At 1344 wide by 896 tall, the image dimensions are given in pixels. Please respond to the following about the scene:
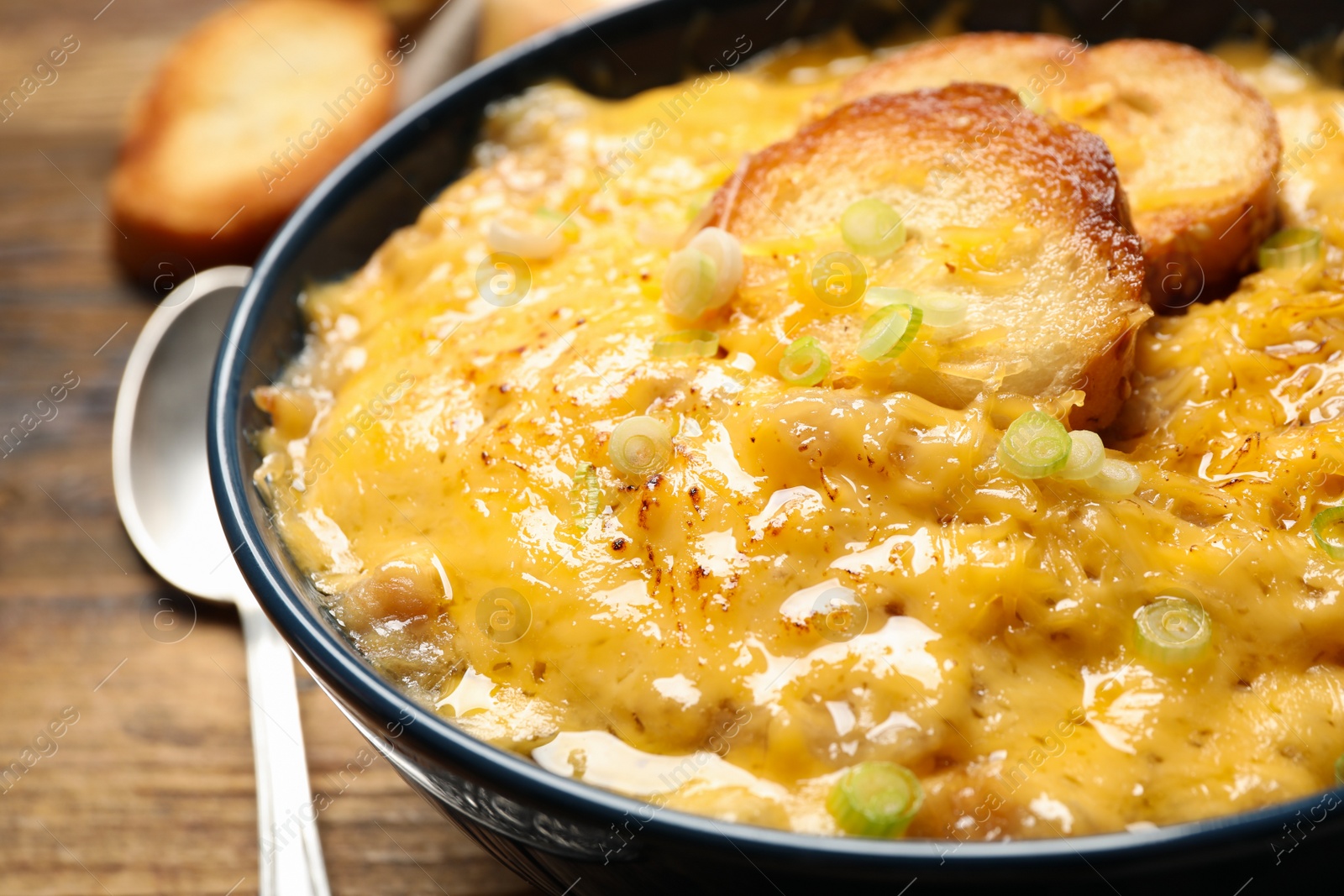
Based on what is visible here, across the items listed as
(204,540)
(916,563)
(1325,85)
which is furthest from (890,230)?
(204,540)

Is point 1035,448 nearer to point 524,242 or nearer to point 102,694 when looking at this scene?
point 524,242

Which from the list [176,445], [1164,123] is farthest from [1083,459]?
[176,445]

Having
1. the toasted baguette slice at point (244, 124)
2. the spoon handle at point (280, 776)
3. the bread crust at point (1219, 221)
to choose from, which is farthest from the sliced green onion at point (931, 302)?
the toasted baguette slice at point (244, 124)

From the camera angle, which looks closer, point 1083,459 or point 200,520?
point 1083,459

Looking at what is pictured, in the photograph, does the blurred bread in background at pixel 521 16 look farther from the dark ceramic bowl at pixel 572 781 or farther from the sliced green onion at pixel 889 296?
the sliced green onion at pixel 889 296

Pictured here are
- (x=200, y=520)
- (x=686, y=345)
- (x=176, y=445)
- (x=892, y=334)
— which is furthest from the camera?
(x=176, y=445)

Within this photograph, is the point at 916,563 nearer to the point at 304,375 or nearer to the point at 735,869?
the point at 735,869
